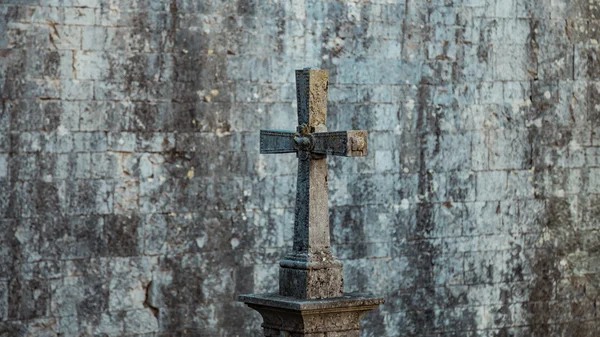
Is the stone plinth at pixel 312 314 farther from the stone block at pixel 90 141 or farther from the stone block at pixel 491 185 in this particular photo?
the stone block at pixel 491 185

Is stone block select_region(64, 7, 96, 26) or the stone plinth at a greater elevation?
stone block select_region(64, 7, 96, 26)

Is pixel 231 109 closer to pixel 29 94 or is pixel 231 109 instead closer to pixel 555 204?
pixel 29 94

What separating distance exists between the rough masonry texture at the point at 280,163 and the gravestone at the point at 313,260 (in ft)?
10.5

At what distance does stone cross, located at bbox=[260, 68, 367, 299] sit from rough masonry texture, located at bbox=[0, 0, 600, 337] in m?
3.18

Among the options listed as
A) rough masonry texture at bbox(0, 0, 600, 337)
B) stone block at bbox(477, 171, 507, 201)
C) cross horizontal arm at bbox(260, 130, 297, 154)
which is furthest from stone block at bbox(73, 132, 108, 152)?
stone block at bbox(477, 171, 507, 201)

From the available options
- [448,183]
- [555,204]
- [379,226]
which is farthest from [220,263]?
[555,204]

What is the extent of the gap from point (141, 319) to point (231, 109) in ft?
6.24

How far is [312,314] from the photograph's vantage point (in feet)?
25.6

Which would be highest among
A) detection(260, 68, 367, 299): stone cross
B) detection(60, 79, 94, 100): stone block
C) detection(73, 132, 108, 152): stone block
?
detection(60, 79, 94, 100): stone block

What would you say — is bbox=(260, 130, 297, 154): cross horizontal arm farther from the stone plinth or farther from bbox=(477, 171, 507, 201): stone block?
bbox=(477, 171, 507, 201): stone block

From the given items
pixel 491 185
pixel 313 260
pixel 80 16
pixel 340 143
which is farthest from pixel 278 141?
pixel 491 185

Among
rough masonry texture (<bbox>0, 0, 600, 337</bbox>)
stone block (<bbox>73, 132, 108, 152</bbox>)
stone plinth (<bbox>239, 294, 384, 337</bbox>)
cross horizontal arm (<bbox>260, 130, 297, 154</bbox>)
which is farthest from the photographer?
stone block (<bbox>73, 132, 108, 152</bbox>)

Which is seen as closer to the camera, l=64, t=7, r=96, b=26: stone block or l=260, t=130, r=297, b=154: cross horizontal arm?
l=260, t=130, r=297, b=154: cross horizontal arm

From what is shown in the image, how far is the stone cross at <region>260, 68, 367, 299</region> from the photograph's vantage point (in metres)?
7.91
